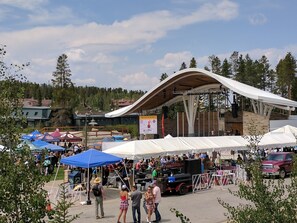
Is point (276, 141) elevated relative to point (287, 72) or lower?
lower

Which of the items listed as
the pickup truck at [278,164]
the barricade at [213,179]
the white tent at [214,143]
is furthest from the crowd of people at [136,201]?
the pickup truck at [278,164]

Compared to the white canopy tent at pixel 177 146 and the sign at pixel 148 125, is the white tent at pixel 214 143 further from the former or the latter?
the sign at pixel 148 125

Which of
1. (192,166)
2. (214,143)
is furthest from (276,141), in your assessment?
(192,166)

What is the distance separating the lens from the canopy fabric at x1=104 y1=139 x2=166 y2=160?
62.8 ft

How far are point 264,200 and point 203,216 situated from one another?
8.86 meters

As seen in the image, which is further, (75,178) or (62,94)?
(62,94)

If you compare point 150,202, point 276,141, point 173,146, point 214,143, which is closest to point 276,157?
point 276,141

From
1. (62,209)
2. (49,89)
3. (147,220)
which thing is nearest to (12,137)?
(62,209)

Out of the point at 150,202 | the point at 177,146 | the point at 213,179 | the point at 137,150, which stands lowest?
the point at 213,179

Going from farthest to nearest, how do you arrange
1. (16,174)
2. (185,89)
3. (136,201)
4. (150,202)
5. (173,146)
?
(185,89), (173,146), (150,202), (136,201), (16,174)

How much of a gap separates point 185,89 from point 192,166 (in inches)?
1346

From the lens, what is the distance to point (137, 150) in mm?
19375

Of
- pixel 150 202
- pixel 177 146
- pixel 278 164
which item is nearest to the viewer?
pixel 150 202

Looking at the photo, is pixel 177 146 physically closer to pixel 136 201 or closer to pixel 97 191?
pixel 97 191
